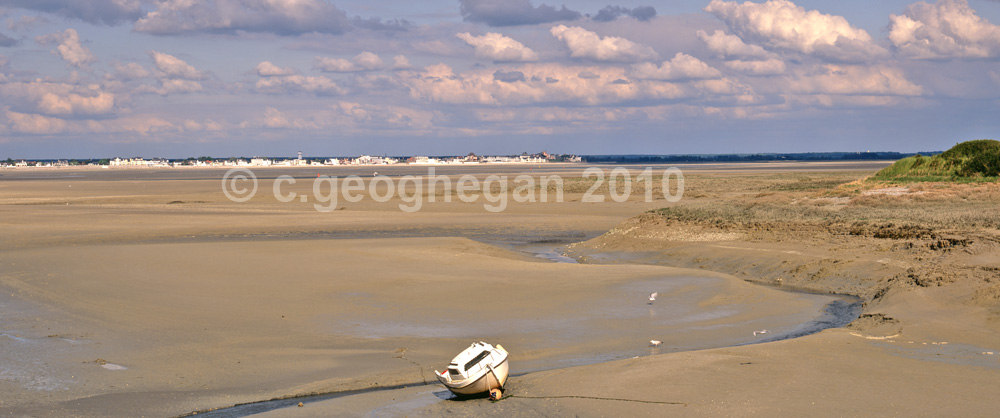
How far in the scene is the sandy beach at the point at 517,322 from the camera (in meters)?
11.2

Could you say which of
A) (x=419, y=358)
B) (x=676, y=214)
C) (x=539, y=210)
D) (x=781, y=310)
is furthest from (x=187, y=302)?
(x=539, y=210)

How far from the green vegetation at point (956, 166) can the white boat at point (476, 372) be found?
33304mm

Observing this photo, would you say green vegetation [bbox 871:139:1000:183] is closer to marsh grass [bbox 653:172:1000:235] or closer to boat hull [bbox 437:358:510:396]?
marsh grass [bbox 653:172:1000:235]

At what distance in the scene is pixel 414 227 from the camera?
125ft

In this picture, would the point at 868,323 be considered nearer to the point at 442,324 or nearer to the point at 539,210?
the point at 442,324

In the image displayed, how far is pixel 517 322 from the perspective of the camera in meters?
16.8

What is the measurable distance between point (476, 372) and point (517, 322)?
5844 millimetres

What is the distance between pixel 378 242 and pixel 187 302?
1233 cm

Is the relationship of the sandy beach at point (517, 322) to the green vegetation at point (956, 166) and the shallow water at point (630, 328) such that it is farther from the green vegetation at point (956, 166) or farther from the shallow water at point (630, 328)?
the green vegetation at point (956, 166)

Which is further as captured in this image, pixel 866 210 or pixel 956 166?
pixel 956 166

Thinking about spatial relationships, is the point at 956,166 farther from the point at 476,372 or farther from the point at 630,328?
the point at 476,372

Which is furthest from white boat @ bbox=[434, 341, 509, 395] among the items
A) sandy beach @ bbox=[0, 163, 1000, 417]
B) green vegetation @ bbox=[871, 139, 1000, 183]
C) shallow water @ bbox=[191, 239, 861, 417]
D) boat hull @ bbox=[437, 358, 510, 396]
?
green vegetation @ bbox=[871, 139, 1000, 183]

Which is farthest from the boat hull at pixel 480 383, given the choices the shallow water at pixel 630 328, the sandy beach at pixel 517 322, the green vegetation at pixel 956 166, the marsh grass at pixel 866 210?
the green vegetation at pixel 956 166

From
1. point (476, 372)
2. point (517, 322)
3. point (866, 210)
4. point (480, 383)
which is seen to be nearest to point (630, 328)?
point (517, 322)
